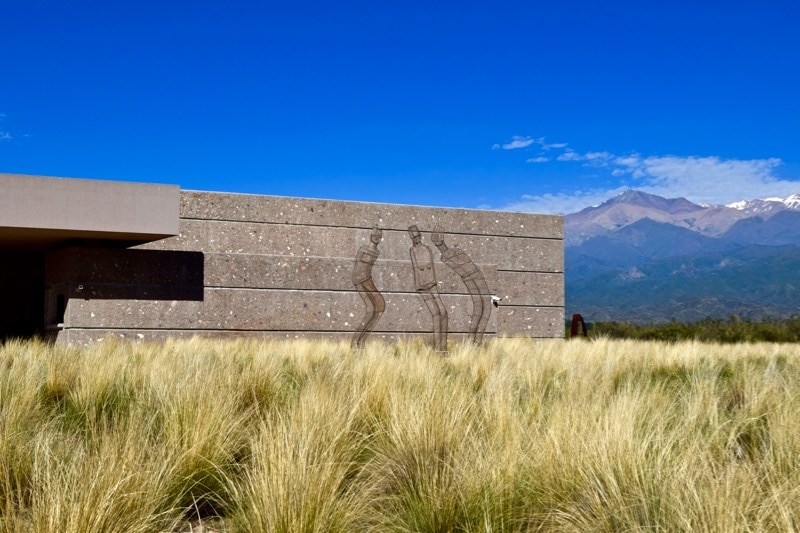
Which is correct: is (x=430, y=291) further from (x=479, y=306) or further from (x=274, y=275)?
(x=274, y=275)

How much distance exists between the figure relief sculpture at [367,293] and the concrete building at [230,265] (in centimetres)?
17

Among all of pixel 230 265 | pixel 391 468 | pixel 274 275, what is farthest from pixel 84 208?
pixel 391 468

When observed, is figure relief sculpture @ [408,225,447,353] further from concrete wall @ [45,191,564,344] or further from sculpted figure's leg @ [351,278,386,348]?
sculpted figure's leg @ [351,278,386,348]

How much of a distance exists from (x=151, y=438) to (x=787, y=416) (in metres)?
3.75

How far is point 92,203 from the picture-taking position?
13.2 metres

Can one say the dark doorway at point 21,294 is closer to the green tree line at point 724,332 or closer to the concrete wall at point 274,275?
the concrete wall at point 274,275

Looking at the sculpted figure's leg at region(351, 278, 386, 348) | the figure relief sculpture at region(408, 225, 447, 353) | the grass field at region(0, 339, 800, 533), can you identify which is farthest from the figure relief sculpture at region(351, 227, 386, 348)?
the grass field at region(0, 339, 800, 533)

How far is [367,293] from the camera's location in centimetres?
1778

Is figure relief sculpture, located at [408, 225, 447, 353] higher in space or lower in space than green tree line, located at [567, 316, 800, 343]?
higher

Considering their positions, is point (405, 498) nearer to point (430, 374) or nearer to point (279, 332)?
point (430, 374)

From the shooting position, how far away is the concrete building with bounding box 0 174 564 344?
13461 millimetres

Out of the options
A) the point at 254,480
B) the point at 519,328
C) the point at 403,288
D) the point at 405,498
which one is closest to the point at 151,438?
the point at 254,480

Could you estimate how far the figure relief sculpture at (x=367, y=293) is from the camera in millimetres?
17719

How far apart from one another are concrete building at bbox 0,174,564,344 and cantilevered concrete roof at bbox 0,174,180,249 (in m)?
0.02
